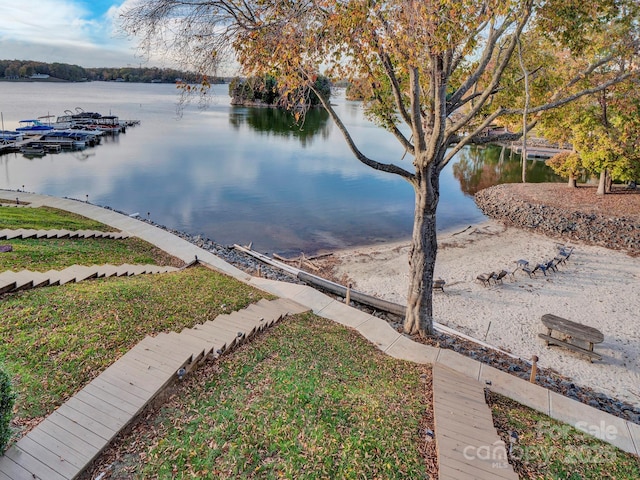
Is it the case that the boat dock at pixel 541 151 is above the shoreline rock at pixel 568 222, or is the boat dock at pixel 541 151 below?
above

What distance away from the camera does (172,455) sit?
4.88 meters

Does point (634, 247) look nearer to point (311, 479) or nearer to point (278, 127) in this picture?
point (311, 479)

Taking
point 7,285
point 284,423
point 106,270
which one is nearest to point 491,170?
point 106,270

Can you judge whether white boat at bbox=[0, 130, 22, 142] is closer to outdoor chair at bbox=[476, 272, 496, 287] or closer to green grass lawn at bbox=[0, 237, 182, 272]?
green grass lawn at bbox=[0, 237, 182, 272]

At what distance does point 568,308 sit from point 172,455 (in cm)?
1276

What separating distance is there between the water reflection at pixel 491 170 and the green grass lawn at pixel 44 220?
2854 centimetres

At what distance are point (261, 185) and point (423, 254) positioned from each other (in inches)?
1036

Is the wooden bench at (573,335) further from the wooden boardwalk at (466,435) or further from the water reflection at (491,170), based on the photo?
the water reflection at (491,170)

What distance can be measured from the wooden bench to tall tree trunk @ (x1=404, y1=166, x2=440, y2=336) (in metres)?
3.48

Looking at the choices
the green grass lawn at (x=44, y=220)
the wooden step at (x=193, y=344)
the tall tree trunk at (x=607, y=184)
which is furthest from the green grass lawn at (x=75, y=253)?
the tall tree trunk at (x=607, y=184)

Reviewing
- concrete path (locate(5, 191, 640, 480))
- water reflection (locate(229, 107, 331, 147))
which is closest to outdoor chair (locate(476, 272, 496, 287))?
concrete path (locate(5, 191, 640, 480))

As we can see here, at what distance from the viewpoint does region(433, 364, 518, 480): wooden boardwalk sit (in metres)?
4.95

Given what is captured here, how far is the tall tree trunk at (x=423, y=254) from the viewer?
9.17m

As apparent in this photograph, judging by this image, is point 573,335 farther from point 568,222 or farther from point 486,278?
point 568,222
